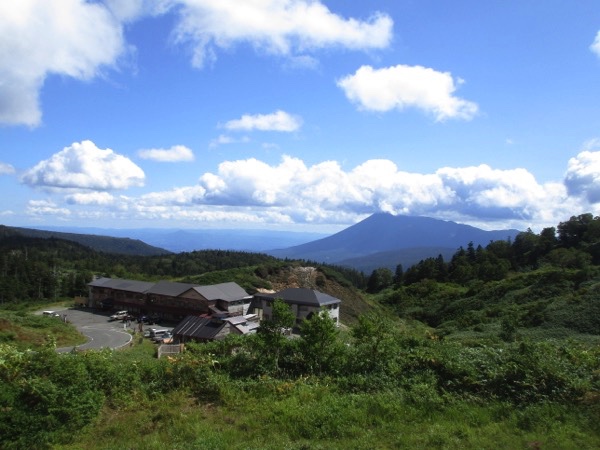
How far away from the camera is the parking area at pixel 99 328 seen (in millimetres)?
27334

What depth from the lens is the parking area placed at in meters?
27.3

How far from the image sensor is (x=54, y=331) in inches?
1088

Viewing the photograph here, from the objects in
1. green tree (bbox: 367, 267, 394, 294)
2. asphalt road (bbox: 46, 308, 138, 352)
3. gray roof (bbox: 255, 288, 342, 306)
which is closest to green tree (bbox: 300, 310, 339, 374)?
asphalt road (bbox: 46, 308, 138, 352)

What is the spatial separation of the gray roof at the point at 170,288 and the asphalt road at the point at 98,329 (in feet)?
14.8

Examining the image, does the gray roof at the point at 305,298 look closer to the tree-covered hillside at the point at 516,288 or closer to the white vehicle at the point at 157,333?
the white vehicle at the point at 157,333

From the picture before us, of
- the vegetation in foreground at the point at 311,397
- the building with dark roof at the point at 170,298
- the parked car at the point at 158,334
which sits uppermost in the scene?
the vegetation in foreground at the point at 311,397

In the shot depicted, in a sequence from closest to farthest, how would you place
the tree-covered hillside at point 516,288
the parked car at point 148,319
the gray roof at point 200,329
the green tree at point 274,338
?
1. the green tree at point 274,338
2. the tree-covered hillside at point 516,288
3. the gray roof at point 200,329
4. the parked car at point 148,319

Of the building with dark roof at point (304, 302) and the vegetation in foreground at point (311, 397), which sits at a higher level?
the vegetation in foreground at point (311, 397)

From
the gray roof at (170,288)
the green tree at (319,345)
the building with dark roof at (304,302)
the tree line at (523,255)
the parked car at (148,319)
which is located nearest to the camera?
the green tree at (319,345)

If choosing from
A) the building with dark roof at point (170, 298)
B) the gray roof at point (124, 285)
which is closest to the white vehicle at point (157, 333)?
the building with dark roof at point (170, 298)

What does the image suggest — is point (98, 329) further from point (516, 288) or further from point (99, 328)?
point (516, 288)

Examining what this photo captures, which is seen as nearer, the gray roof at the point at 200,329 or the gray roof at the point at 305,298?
the gray roof at the point at 200,329

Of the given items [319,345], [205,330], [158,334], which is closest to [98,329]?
[158,334]

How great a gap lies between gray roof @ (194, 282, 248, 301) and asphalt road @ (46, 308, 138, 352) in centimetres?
651
